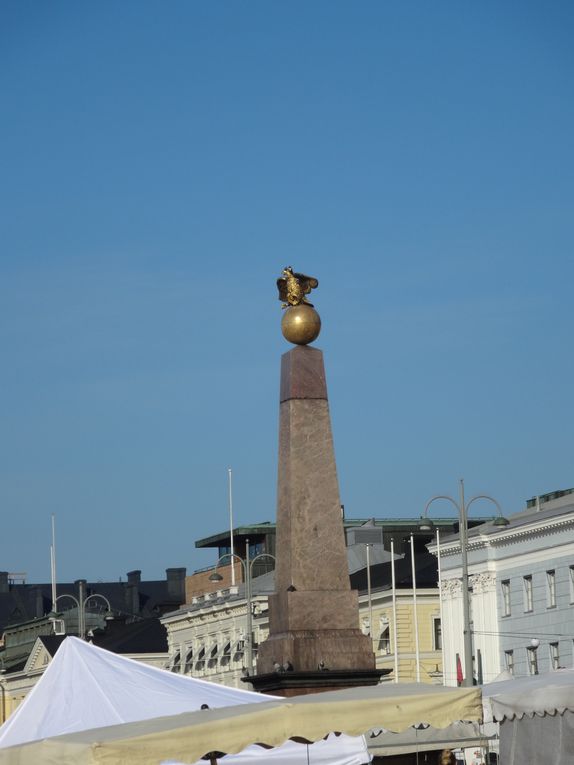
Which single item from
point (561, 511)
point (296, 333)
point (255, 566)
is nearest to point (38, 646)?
point (255, 566)

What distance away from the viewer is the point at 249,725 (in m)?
14.9

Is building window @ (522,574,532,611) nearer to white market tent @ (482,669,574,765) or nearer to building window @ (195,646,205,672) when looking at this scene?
building window @ (195,646,205,672)

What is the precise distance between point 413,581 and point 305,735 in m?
56.5

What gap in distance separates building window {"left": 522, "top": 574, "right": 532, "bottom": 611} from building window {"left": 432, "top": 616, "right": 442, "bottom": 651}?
1022 centimetres

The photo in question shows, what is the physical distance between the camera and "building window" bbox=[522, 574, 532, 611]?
64.1m

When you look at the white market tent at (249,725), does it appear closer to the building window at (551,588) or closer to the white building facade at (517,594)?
the white building facade at (517,594)

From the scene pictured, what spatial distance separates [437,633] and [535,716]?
56519 mm

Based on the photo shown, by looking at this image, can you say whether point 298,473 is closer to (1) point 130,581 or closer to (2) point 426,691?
(2) point 426,691

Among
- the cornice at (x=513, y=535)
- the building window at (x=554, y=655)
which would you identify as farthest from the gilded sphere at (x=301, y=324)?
the building window at (x=554, y=655)

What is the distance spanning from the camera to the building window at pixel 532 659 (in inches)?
2475

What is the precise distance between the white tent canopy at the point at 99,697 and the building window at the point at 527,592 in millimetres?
45786

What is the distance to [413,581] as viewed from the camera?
2803 inches

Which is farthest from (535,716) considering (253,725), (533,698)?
(253,725)

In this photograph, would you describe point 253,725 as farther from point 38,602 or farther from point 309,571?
point 38,602
